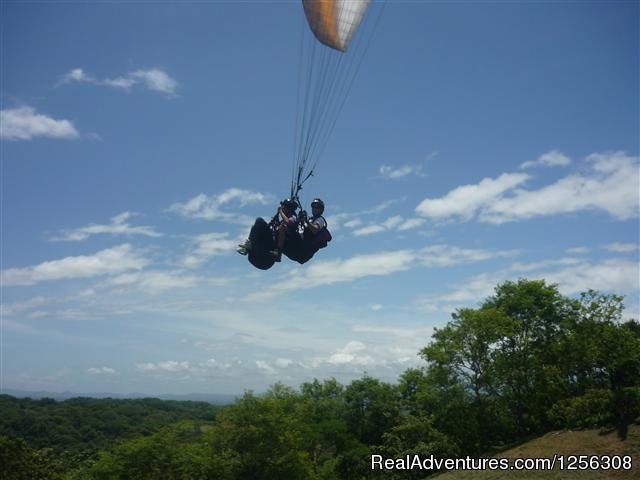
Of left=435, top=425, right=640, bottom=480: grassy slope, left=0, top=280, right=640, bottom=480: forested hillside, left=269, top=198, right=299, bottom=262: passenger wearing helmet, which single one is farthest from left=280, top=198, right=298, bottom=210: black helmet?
left=0, top=280, right=640, bottom=480: forested hillside

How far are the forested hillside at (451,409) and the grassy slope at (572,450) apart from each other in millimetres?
891

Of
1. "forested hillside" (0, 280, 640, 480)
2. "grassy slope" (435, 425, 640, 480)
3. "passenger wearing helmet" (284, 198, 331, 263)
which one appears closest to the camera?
"passenger wearing helmet" (284, 198, 331, 263)

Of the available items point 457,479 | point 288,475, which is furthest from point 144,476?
point 457,479

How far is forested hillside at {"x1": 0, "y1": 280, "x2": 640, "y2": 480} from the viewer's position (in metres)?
28.5

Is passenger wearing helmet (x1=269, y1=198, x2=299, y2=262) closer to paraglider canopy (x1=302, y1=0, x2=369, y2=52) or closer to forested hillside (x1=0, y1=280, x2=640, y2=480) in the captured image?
paraglider canopy (x1=302, y1=0, x2=369, y2=52)

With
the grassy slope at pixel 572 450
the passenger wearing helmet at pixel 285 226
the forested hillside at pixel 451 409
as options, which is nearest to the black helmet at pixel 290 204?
the passenger wearing helmet at pixel 285 226

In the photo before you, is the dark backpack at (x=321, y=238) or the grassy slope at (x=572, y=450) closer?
the dark backpack at (x=321, y=238)

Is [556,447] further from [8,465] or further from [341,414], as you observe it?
[8,465]

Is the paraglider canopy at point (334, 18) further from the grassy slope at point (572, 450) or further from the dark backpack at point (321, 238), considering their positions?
the grassy slope at point (572, 450)

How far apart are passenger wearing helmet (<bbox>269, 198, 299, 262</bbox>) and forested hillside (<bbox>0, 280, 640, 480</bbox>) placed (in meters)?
21.1

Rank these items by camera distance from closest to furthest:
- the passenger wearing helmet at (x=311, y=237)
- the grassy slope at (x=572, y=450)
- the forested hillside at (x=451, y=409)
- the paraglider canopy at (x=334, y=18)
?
the paraglider canopy at (x=334, y=18) → the passenger wearing helmet at (x=311, y=237) → the grassy slope at (x=572, y=450) → the forested hillside at (x=451, y=409)

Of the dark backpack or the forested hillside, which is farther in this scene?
the forested hillside

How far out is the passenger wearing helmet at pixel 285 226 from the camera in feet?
36.8

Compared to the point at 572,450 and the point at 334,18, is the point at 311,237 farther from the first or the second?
the point at 572,450
